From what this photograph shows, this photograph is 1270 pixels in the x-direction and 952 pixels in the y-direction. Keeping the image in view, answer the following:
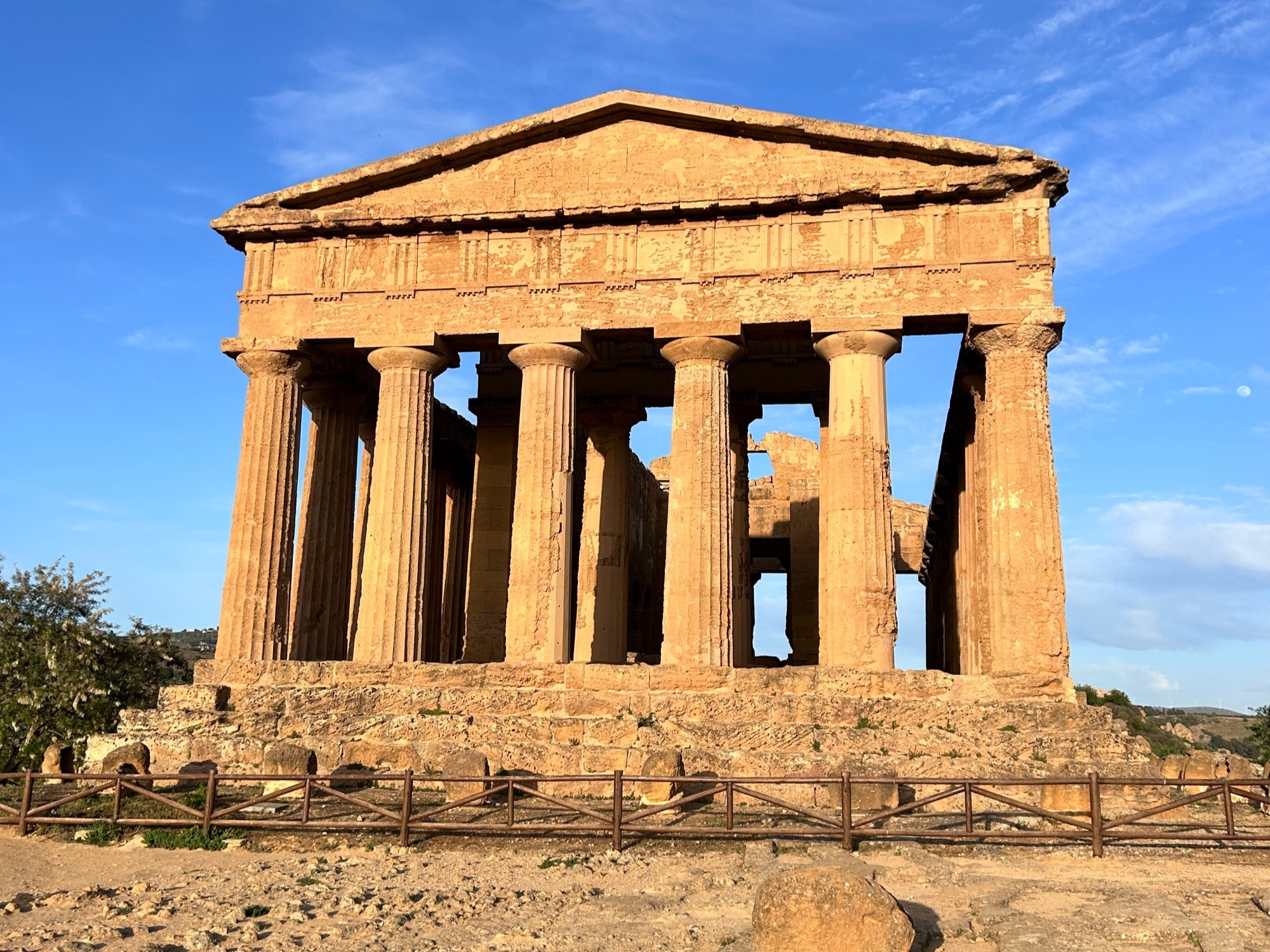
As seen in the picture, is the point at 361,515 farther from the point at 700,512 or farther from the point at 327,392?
the point at 700,512

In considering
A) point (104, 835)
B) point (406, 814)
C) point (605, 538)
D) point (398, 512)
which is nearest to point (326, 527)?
point (398, 512)

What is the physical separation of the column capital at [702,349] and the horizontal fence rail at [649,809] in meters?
7.78

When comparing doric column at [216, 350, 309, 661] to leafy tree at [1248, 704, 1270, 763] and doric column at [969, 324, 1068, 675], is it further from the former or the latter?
leafy tree at [1248, 704, 1270, 763]

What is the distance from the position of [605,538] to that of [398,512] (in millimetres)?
5275

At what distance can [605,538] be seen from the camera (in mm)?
24625

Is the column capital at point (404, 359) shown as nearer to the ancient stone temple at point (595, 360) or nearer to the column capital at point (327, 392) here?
the ancient stone temple at point (595, 360)

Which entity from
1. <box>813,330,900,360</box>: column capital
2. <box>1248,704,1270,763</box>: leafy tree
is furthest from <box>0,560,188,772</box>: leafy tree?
<box>1248,704,1270,763</box>: leafy tree

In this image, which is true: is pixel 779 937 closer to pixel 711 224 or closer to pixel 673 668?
pixel 673 668

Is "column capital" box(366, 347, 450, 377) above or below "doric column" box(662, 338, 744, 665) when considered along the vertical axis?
above

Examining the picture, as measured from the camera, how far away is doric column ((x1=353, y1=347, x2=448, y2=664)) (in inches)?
795

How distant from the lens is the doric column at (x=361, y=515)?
76.9 ft

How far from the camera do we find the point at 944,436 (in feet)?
90.1

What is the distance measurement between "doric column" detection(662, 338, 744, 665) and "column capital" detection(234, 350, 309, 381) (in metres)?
6.74

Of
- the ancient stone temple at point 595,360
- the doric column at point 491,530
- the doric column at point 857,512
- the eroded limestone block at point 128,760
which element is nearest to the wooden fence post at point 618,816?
the ancient stone temple at point 595,360
